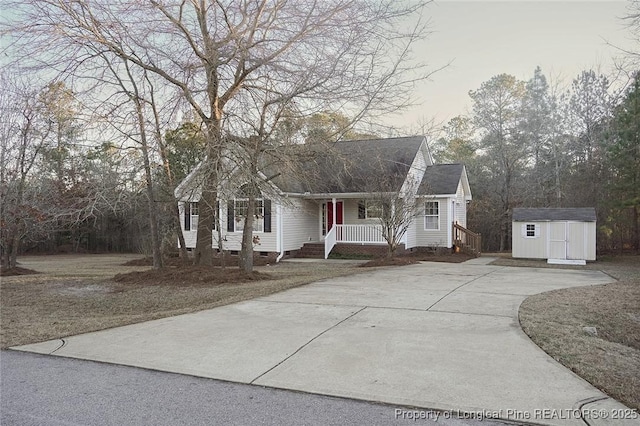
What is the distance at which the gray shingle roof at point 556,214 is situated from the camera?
17.4 metres

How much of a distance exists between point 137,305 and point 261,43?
632 cm

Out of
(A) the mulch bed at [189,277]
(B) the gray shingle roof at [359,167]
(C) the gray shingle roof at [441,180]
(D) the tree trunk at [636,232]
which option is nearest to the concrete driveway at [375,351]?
(A) the mulch bed at [189,277]

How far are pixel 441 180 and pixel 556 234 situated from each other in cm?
573

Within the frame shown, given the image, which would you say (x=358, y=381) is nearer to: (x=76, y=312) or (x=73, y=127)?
(x=76, y=312)

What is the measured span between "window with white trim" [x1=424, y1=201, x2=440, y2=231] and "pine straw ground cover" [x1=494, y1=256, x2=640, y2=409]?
10940 millimetres

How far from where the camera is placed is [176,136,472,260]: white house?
724 inches

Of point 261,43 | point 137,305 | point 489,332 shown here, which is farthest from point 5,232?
point 489,332

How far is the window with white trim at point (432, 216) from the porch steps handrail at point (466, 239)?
87cm

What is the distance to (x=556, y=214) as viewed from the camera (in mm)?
18016

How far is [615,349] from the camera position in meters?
5.15

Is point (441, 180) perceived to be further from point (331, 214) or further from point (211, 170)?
point (211, 170)

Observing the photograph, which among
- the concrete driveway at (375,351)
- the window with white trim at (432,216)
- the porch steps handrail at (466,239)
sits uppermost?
the window with white trim at (432,216)

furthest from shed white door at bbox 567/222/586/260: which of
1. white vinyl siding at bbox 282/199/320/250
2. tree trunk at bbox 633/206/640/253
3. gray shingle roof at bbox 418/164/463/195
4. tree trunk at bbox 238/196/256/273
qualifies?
tree trunk at bbox 238/196/256/273

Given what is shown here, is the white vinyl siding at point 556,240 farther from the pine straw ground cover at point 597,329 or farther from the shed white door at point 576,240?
the pine straw ground cover at point 597,329
